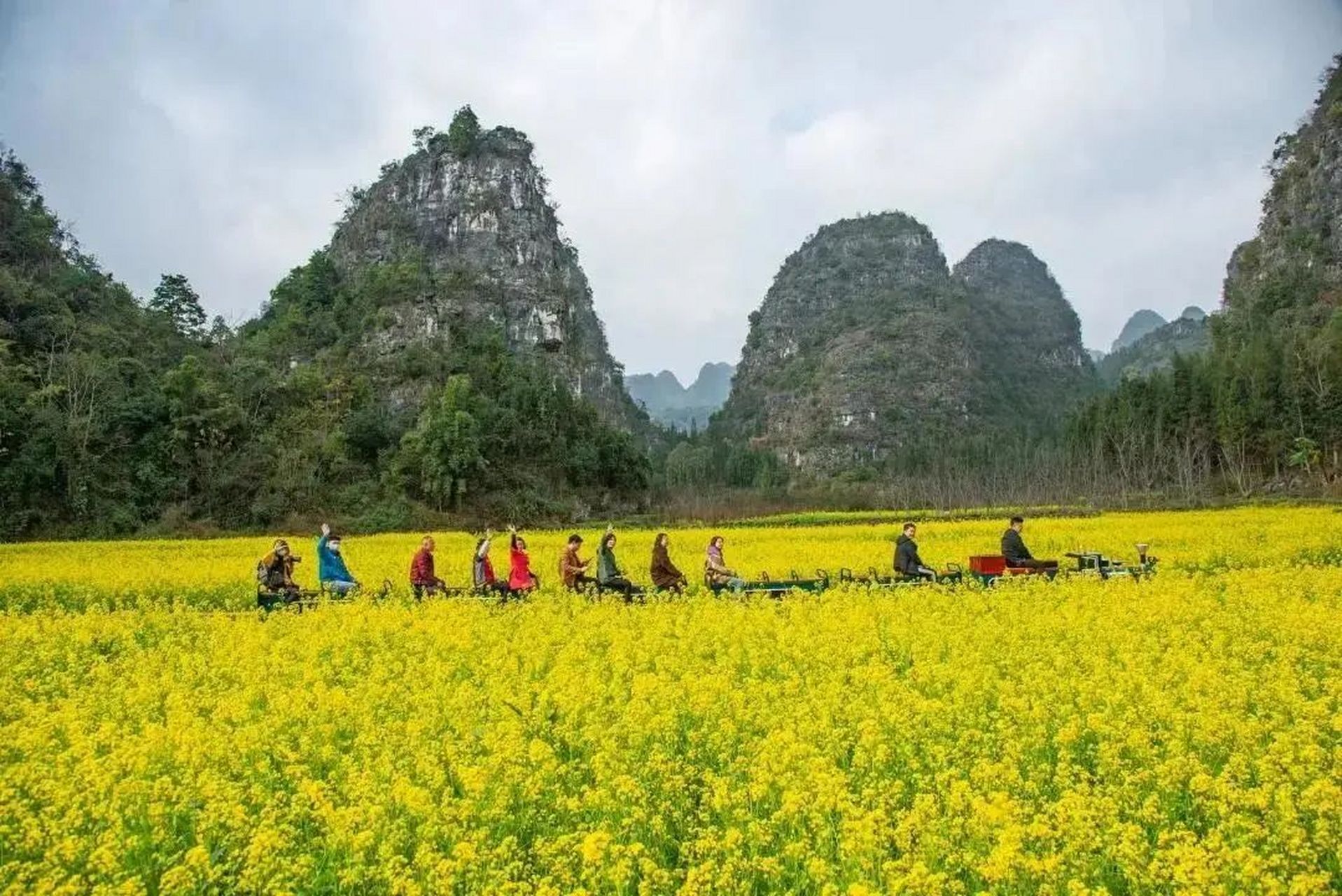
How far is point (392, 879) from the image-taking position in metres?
4.40

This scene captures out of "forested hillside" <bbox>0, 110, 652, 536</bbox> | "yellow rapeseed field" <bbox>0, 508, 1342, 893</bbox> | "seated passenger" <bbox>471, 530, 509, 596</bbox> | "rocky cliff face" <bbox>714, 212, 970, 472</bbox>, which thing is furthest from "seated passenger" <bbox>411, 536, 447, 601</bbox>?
"rocky cliff face" <bbox>714, 212, 970, 472</bbox>

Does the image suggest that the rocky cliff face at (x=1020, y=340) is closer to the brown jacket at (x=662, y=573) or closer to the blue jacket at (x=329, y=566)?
the brown jacket at (x=662, y=573)

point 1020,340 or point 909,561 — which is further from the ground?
point 1020,340

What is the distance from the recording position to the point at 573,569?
15.6 m

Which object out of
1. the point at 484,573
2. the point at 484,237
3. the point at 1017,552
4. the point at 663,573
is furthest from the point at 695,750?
the point at 484,237

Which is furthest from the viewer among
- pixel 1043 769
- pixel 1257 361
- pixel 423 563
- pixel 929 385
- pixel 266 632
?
pixel 929 385

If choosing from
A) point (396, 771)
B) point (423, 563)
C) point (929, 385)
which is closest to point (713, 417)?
point (929, 385)

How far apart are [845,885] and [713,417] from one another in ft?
473

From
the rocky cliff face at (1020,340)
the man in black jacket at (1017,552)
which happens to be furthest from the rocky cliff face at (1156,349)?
the man in black jacket at (1017,552)

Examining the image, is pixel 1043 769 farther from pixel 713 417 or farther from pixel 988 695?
pixel 713 417

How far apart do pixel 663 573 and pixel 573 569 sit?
5.09 feet

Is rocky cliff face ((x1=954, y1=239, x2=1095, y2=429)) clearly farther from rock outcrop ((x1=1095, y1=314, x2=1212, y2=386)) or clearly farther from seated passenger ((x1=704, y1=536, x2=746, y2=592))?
seated passenger ((x1=704, y1=536, x2=746, y2=592))

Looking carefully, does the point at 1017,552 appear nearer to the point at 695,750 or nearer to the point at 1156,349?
the point at 695,750

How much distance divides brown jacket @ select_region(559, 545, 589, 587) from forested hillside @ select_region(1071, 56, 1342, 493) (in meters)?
46.9
